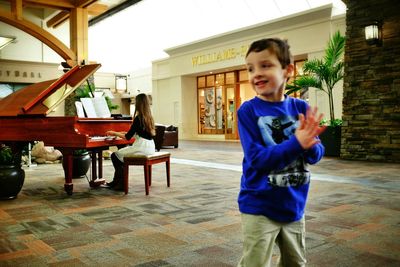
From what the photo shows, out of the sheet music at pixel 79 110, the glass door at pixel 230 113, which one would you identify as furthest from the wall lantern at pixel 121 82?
the sheet music at pixel 79 110

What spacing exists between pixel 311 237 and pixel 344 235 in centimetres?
25

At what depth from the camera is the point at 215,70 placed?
15188mm

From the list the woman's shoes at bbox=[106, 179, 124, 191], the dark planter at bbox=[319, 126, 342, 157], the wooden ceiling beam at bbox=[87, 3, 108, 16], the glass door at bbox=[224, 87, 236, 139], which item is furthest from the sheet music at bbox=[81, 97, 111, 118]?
the glass door at bbox=[224, 87, 236, 139]

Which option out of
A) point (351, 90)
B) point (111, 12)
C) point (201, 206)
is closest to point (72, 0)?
point (111, 12)

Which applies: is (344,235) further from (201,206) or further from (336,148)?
(336,148)

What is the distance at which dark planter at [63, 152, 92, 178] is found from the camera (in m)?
5.70

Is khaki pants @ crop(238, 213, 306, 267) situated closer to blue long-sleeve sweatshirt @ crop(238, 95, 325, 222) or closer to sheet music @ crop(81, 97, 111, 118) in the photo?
blue long-sleeve sweatshirt @ crop(238, 95, 325, 222)

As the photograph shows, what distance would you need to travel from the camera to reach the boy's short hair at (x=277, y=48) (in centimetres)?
119

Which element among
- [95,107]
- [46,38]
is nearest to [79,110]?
[95,107]

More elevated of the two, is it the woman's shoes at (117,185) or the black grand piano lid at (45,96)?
the black grand piano lid at (45,96)

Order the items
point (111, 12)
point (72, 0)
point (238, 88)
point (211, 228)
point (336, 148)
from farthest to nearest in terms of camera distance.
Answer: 1. point (238, 88)
2. point (111, 12)
3. point (72, 0)
4. point (336, 148)
5. point (211, 228)

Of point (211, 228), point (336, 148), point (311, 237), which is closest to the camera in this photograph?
point (311, 237)

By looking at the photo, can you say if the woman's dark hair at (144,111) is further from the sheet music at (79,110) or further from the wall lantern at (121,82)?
the wall lantern at (121,82)

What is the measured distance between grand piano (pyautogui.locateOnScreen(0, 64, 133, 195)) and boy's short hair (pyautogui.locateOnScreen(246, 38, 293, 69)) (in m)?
3.19
